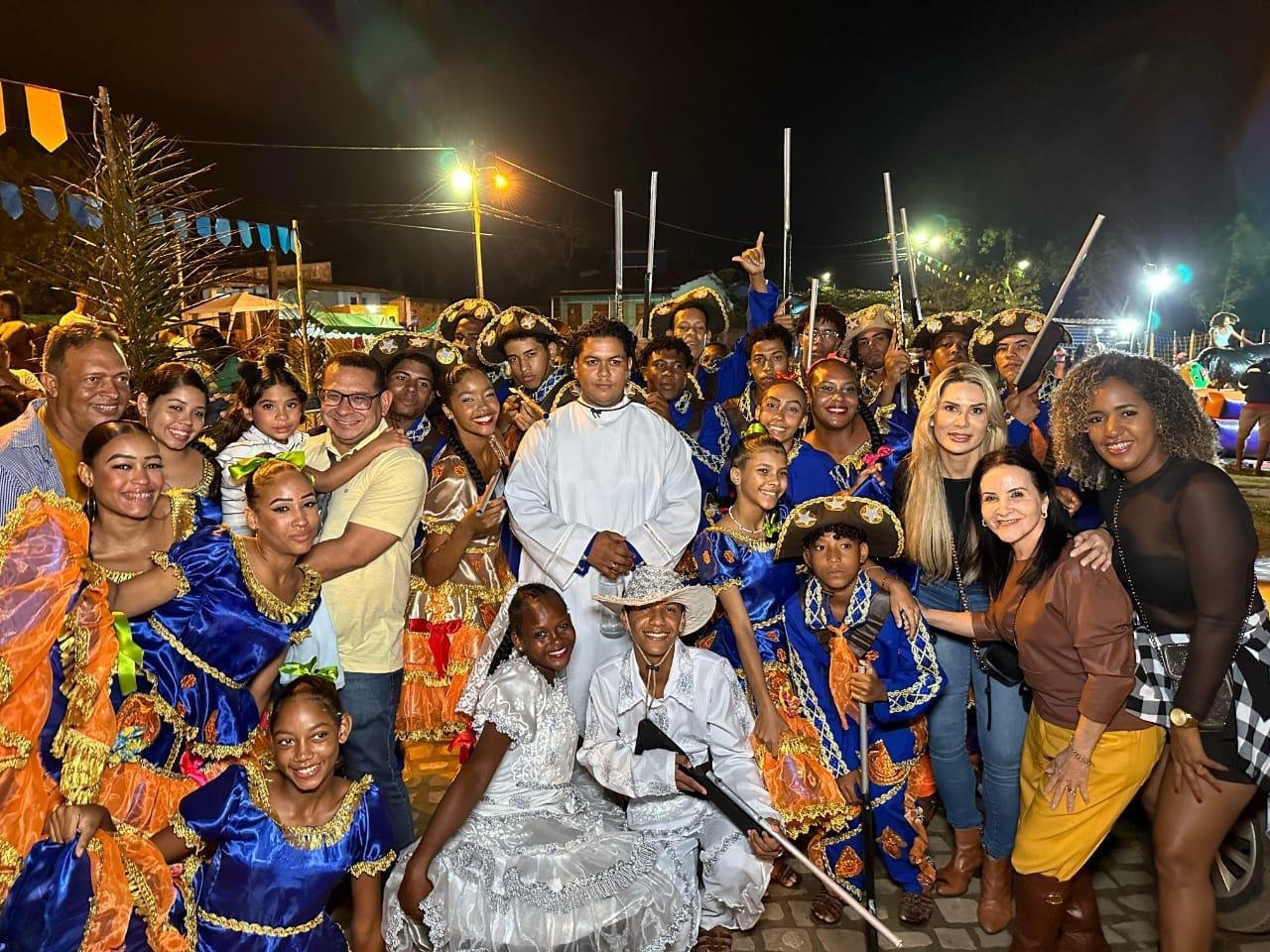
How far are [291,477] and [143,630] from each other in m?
0.75

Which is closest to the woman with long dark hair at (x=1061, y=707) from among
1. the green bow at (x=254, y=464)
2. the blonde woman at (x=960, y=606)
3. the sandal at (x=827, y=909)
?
the blonde woman at (x=960, y=606)

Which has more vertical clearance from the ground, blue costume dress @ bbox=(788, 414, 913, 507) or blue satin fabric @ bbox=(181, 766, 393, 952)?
blue costume dress @ bbox=(788, 414, 913, 507)

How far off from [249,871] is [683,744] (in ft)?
5.95

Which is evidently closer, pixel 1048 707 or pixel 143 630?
pixel 143 630

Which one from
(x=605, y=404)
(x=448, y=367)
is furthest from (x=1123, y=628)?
(x=448, y=367)

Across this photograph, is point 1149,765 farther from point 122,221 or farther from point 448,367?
point 122,221

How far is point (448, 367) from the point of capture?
5.36 m

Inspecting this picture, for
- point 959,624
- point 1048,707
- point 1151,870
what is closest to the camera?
point 1048,707

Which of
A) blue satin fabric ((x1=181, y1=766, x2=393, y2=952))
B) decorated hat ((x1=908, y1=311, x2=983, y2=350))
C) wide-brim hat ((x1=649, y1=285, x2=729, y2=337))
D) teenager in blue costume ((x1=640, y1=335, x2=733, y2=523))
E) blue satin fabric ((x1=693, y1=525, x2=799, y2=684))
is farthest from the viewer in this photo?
wide-brim hat ((x1=649, y1=285, x2=729, y2=337))

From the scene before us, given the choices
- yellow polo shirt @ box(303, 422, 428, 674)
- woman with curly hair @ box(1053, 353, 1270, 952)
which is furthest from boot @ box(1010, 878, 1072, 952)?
yellow polo shirt @ box(303, 422, 428, 674)

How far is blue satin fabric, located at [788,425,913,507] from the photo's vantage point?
462 centimetres

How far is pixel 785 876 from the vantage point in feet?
14.0

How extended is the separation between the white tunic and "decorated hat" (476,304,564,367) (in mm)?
1458

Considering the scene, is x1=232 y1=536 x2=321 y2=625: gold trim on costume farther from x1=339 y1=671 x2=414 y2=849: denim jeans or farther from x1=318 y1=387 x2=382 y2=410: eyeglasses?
x1=318 y1=387 x2=382 y2=410: eyeglasses
